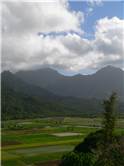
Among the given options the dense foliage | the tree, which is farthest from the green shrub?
the tree

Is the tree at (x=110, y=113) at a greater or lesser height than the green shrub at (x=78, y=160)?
greater

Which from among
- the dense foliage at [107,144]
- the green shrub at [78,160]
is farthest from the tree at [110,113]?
the green shrub at [78,160]

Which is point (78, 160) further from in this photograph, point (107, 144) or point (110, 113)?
point (110, 113)

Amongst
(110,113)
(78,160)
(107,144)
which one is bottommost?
(78,160)

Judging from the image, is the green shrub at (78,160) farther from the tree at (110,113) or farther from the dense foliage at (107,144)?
the tree at (110,113)

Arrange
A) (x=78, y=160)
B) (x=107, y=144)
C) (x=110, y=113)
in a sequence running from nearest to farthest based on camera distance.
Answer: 1. (x=107, y=144)
2. (x=110, y=113)
3. (x=78, y=160)

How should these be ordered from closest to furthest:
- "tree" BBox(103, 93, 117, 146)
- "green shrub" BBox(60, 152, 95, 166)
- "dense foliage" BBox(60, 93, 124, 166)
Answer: "dense foliage" BBox(60, 93, 124, 166) < "tree" BBox(103, 93, 117, 146) < "green shrub" BBox(60, 152, 95, 166)

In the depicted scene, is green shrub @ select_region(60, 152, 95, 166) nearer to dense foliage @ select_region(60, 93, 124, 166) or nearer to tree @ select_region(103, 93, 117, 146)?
dense foliage @ select_region(60, 93, 124, 166)

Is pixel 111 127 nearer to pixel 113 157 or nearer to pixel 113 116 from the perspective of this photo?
pixel 113 116

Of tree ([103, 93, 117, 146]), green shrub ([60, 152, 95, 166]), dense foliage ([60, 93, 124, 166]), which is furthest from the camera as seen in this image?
green shrub ([60, 152, 95, 166])

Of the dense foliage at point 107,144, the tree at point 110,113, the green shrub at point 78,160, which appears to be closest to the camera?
the dense foliage at point 107,144

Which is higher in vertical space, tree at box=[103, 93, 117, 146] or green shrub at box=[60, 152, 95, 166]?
tree at box=[103, 93, 117, 146]

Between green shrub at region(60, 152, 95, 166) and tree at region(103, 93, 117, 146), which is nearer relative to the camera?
tree at region(103, 93, 117, 146)

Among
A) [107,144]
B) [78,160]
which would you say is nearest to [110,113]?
[107,144]
